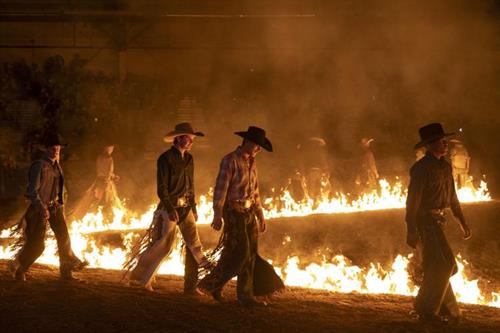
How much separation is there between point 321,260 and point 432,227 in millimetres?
4986

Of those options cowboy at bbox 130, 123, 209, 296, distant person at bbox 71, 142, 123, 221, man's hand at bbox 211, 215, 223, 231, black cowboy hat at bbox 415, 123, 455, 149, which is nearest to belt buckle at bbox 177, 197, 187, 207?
cowboy at bbox 130, 123, 209, 296

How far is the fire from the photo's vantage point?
8.54 metres

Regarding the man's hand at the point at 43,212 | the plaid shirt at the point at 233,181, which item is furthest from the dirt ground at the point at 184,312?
the plaid shirt at the point at 233,181

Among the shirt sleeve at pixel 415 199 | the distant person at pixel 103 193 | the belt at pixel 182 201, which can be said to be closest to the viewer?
the shirt sleeve at pixel 415 199

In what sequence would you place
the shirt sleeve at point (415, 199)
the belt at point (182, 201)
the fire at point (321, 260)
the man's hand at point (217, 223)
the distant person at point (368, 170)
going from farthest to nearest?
1. the distant person at point (368, 170)
2. the fire at point (321, 260)
3. the belt at point (182, 201)
4. the man's hand at point (217, 223)
5. the shirt sleeve at point (415, 199)

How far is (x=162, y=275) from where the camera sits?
834 cm

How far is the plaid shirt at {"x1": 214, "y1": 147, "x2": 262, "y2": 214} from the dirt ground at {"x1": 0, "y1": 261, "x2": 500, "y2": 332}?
1.09m

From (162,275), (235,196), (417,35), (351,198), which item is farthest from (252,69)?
(235,196)

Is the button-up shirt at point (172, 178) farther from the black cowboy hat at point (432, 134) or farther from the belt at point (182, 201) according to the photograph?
the black cowboy hat at point (432, 134)

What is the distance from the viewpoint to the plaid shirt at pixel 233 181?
245 inches

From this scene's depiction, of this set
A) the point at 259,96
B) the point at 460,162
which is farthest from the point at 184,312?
the point at 259,96

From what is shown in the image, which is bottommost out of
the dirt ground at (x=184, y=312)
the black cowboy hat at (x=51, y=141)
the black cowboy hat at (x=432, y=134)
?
the dirt ground at (x=184, y=312)

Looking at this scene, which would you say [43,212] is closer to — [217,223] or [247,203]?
[217,223]

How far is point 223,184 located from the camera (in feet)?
20.5
